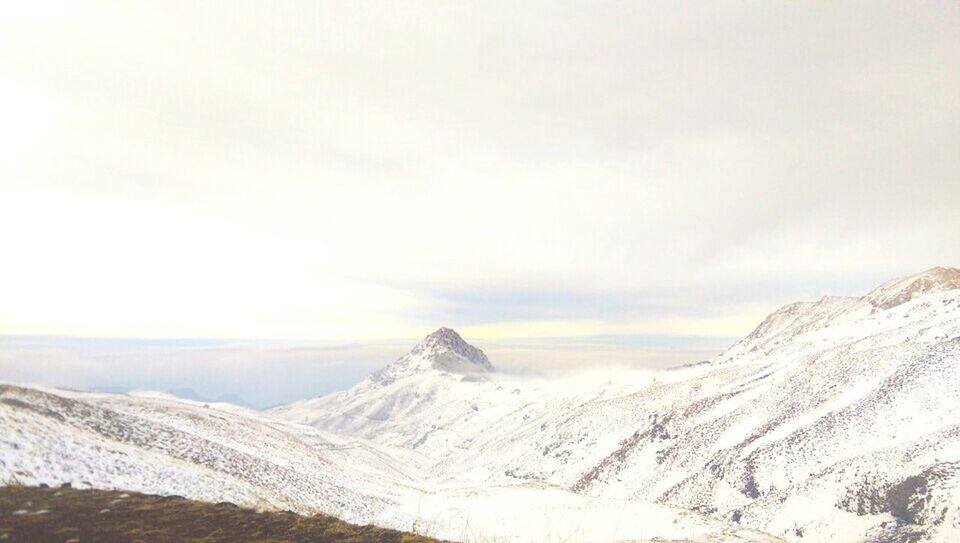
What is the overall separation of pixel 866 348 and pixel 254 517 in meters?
131

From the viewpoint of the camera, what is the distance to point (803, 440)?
8231 cm

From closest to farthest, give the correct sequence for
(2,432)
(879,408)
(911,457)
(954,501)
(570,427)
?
(2,432)
(954,501)
(911,457)
(879,408)
(570,427)

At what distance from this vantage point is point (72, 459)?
19.2 m

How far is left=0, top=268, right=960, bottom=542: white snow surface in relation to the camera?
24781 mm

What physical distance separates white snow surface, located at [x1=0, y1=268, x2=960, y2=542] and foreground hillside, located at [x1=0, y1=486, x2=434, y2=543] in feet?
14.5

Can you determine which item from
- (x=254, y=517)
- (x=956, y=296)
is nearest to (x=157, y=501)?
(x=254, y=517)

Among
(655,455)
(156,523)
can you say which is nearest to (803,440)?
(655,455)

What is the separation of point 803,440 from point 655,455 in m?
31.7

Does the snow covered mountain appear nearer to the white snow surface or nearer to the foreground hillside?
the white snow surface

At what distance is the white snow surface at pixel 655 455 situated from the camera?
2478 centimetres

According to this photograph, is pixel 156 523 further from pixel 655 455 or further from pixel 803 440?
pixel 655 455

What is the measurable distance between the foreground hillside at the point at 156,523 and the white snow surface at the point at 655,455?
4422 millimetres

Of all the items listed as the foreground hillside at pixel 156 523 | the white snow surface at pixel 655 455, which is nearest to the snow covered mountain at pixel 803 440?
the white snow surface at pixel 655 455

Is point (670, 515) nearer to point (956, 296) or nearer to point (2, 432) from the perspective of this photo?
point (2, 432)
